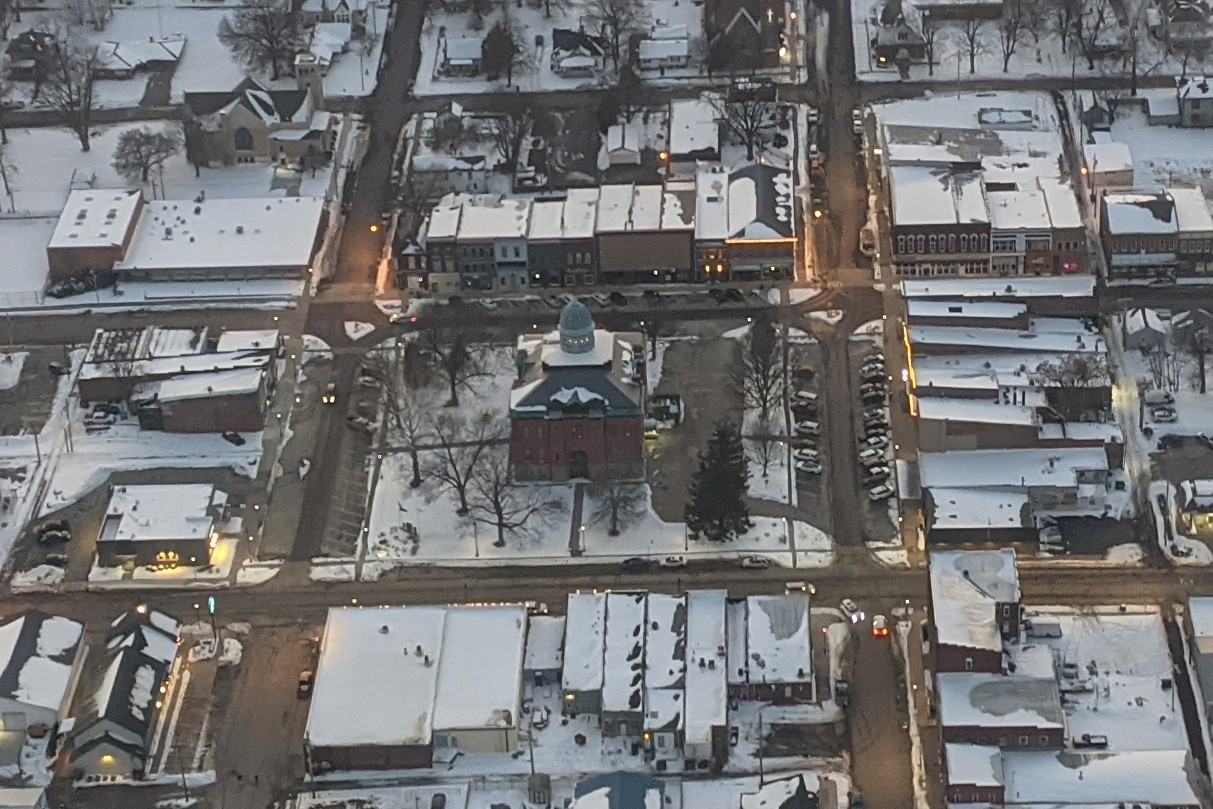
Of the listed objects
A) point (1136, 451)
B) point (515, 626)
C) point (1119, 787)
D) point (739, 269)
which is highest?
point (739, 269)

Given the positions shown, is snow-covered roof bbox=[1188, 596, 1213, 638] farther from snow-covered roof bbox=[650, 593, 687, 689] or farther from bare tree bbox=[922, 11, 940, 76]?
bare tree bbox=[922, 11, 940, 76]

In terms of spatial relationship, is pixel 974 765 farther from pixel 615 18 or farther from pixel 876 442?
pixel 615 18

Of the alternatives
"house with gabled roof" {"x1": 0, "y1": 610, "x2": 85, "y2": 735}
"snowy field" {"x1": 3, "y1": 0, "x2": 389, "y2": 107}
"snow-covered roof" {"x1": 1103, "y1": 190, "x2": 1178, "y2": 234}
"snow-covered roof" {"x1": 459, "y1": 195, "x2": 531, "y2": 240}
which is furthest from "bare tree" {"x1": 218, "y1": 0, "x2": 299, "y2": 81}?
"house with gabled roof" {"x1": 0, "y1": 610, "x2": 85, "y2": 735}

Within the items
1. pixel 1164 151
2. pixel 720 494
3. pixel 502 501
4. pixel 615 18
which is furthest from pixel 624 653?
→ pixel 615 18

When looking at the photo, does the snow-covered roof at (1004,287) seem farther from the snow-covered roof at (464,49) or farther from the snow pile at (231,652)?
the snow pile at (231,652)

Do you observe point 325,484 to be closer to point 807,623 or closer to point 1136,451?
point 807,623

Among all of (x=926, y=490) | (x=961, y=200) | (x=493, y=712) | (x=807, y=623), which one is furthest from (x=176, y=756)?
(x=961, y=200)

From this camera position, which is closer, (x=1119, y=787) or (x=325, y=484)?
(x=1119, y=787)

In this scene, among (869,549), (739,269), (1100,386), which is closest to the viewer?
(869,549)
